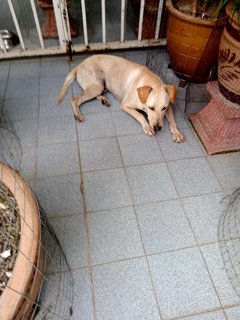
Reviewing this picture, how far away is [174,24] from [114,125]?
113 centimetres

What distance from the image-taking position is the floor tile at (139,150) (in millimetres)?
2033

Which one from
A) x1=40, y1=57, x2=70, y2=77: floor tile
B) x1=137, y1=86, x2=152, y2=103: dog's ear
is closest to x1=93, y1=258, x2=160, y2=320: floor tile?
x1=137, y1=86, x2=152, y2=103: dog's ear

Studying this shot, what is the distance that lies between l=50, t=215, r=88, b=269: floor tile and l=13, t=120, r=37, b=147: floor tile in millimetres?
803

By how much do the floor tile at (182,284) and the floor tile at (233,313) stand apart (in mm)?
58

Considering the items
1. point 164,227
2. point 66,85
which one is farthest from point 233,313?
point 66,85

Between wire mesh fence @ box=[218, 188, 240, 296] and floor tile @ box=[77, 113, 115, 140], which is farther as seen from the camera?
floor tile @ box=[77, 113, 115, 140]

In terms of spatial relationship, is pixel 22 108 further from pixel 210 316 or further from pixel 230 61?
pixel 210 316

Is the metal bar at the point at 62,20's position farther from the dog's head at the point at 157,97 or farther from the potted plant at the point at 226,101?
the potted plant at the point at 226,101

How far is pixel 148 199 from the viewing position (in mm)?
1787

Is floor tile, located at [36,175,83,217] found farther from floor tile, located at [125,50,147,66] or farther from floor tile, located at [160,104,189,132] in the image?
floor tile, located at [125,50,147,66]

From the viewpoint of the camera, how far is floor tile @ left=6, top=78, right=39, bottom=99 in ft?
8.44

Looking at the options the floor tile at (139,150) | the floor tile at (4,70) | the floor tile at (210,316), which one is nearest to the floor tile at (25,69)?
the floor tile at (4,70)

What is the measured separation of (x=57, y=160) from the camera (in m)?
2.02

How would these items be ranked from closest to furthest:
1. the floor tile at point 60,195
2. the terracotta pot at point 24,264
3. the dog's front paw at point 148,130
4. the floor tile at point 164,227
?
the terracotta pot at point 24,264
the floor tile at point 164,227
the floor tile at point 60,195
the dog's front paw at point 148,130
